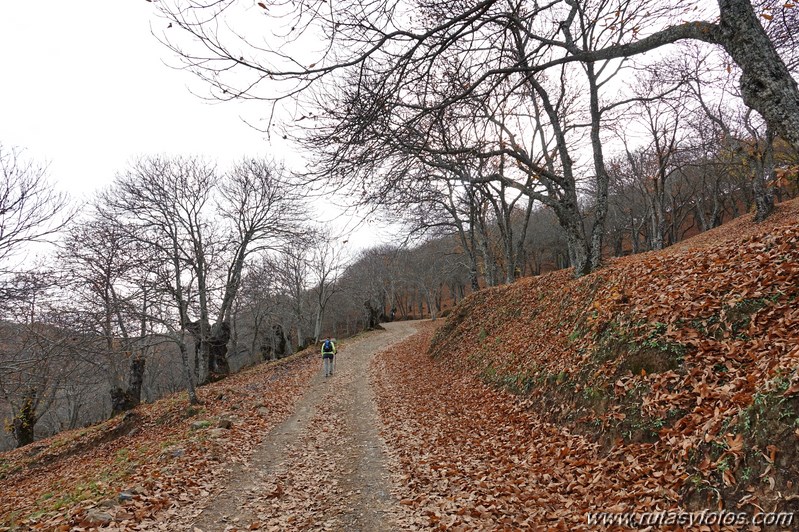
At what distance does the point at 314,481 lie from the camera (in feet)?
21.0

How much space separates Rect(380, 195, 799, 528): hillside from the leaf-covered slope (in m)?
0.02

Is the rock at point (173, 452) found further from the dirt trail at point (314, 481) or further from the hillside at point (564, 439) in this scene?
the dirt trail at point (314, 481)

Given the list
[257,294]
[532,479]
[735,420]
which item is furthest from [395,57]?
[257,294]

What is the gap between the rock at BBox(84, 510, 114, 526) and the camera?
499 cm

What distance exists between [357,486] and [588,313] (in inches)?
242

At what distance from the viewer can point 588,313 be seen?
852cm

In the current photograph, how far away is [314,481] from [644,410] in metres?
5.29

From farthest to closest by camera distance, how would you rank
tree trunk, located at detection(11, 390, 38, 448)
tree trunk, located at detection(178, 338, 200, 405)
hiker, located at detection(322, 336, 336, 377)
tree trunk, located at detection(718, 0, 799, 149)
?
1. tree trunk, located at detection(11, 390, 38, 448)
2. hiker, located at detection(322, 336, 336, 377)
3. tree trunk, located at detection(178, 338, 200, 405)
4. tree trunk, located at detection(718, 0, 799, 149)

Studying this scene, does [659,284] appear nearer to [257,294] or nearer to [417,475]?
[417,475]

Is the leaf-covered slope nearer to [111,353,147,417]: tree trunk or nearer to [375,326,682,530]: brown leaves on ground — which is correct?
[375,326,682,530]: brown leaves on ground

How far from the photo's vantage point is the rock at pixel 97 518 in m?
4.99

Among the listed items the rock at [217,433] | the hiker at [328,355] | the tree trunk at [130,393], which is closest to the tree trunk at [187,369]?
the rock at [217,433]

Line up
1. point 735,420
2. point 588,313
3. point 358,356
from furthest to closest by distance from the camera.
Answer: point 358,356
point 588,313
point 735,420

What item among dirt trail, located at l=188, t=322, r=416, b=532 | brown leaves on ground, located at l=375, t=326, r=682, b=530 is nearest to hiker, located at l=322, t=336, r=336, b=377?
dirt trail, located at l=188, t=322, r=416, b=532
